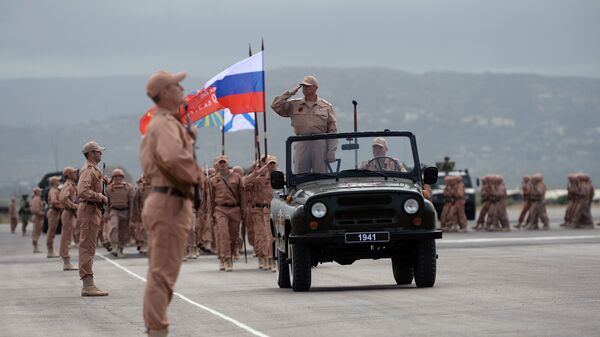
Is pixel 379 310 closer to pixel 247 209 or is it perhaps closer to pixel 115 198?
pixel 247 209

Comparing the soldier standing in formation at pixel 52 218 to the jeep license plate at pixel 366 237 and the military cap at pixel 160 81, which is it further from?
the military cap at pixel 160 81

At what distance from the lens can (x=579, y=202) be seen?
166 ft

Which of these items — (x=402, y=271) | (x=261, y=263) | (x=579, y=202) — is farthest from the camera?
(x=579, y=202)

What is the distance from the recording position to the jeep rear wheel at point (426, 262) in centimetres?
2053

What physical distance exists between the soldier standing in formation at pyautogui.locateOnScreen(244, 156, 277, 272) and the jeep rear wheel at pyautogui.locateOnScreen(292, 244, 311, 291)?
7.05 metres

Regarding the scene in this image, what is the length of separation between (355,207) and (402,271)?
193cm

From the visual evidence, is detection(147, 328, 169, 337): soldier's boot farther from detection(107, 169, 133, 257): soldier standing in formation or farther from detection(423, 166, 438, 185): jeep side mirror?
detection(107, 169, 133, 257): soldier standing in formation

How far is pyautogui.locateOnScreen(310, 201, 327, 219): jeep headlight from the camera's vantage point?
Answer: 67.0ft

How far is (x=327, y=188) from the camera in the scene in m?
20.9

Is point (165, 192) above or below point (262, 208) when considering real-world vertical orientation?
above

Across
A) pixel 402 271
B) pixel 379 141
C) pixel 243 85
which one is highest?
pixel 243 85

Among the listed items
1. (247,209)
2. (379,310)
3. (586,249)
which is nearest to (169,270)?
(379,310)

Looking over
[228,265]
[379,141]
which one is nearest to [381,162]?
[379,141]

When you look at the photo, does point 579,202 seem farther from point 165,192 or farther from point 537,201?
point 165,192
